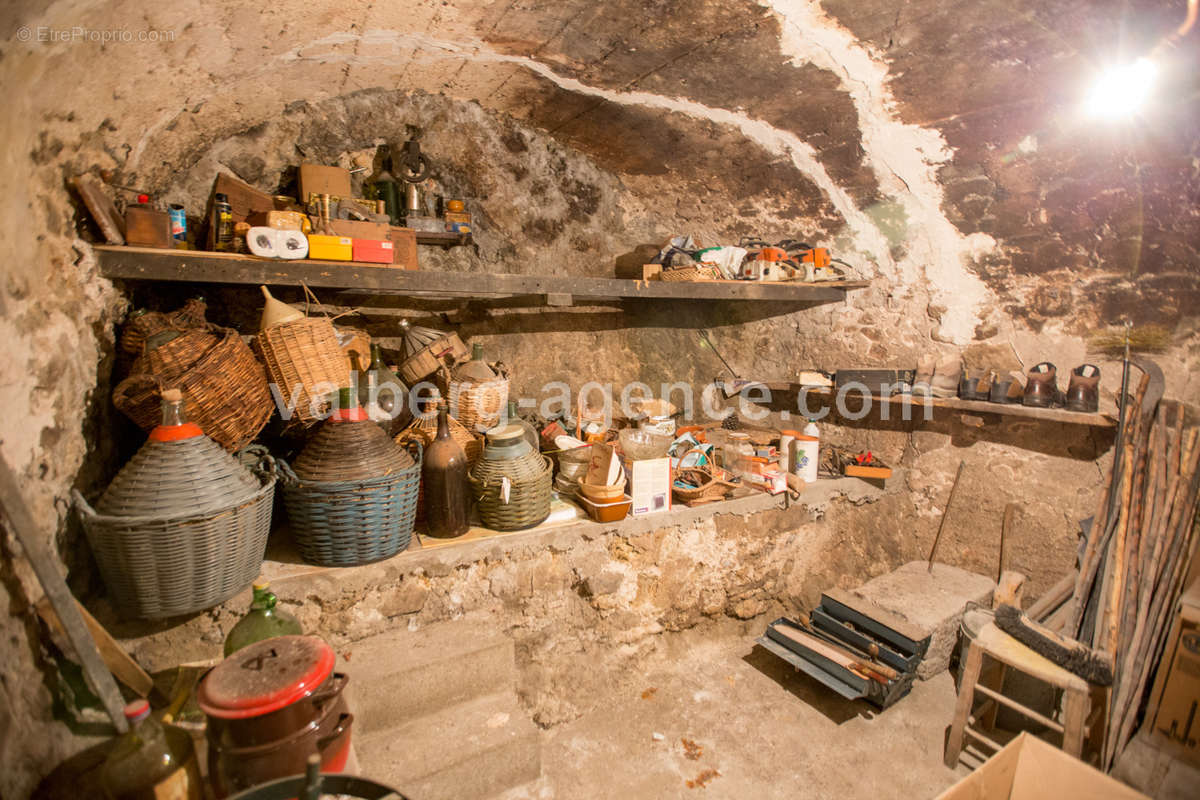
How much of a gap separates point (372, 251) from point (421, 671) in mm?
1811

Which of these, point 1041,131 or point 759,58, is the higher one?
point 759,58

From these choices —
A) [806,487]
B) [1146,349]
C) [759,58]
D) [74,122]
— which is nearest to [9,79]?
[74,122]

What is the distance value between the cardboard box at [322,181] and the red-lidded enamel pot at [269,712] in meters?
2.26

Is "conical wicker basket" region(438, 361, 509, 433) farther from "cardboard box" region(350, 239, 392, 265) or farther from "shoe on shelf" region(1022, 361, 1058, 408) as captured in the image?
"shoe on shelf" region(1022, 361, 1058, 408)

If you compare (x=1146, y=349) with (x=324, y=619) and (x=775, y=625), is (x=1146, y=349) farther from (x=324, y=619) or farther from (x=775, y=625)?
(x=324, y=619)

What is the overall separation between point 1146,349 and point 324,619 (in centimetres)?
408

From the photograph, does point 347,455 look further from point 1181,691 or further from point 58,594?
point 1181,691

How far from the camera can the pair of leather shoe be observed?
2.93 m

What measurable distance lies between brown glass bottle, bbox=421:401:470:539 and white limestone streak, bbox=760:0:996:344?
2222mm

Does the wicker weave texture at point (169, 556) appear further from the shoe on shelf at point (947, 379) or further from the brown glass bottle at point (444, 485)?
the shoe on shelf at point (947, 379)

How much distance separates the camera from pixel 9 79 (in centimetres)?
151

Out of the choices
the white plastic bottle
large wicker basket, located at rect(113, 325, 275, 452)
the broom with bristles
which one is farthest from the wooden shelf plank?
large wicker basket, located at rect(113, 325, 275, 452)

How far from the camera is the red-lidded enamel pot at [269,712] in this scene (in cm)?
140

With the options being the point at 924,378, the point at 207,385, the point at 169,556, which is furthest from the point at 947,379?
the point at 169,556
